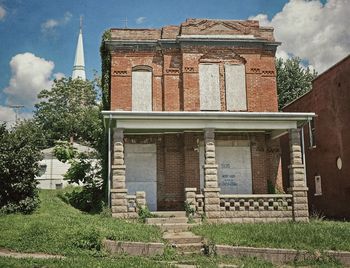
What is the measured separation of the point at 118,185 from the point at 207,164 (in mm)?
3524

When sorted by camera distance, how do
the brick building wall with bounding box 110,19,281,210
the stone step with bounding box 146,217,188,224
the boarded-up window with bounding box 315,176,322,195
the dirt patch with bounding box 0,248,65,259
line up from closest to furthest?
the dirt patch with bounding box 0,248,65,259 → the stone step with bounding box 146,217,188,224 → the brick building wall with bounding box 110,19,281,210 → the boarded-up window with bounding box 315,176,322,195

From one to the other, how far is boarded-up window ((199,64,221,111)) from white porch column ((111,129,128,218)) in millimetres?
6069

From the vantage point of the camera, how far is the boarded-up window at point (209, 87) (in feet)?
67.5

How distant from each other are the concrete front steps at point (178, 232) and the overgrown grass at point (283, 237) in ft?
1.32

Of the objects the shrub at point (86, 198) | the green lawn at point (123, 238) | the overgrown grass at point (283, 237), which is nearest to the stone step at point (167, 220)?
the green lawn at point (123, 238)

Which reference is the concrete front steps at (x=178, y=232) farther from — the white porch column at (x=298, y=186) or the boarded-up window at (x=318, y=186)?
the boarded-up window at (x=318, y=186)

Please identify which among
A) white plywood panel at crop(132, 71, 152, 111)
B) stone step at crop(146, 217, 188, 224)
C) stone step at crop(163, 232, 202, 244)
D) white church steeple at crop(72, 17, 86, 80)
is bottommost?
stone step at crop(163, 232, 202, 244)

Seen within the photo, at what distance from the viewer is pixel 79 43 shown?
255ft

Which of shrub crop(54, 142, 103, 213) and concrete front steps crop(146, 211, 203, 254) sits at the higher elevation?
shrub crop(54, 142, 103, 213)

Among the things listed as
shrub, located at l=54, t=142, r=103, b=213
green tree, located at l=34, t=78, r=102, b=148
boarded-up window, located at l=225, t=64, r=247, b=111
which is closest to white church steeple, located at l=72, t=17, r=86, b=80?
green tree, located at l=34, t=78, r=102, b=148

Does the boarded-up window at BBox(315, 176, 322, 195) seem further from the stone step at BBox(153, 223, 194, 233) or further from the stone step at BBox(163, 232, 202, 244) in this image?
the stone step at BBox(163, 232, 202, 244)

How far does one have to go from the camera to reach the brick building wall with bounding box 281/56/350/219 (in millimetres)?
19031

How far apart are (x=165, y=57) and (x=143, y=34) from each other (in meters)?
1.76

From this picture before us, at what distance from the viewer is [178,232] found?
13172 millimetres
